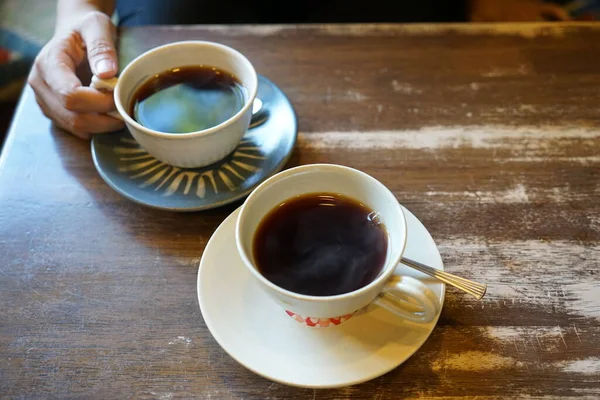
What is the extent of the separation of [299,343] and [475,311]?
0.85 feet

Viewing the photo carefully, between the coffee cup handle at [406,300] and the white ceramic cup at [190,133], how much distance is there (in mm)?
373

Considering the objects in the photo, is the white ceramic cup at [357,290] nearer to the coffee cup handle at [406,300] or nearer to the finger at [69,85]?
the coffee cup handle at [406,300]

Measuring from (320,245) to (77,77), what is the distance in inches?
23.5

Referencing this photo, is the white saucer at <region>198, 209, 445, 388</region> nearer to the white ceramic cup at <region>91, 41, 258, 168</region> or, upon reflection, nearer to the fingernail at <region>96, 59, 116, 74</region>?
the white ceramic cup at <region>91, 41, 258, 168</region>

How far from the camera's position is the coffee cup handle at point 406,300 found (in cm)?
65

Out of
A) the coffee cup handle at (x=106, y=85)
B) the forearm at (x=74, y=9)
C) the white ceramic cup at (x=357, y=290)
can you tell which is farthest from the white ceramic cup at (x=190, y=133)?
the forearm at (x=74, y=9)

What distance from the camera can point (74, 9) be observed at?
1200 millimetres

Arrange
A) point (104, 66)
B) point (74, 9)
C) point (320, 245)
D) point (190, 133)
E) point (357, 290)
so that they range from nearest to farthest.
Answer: point (357, 290) < point (320, 245) < point (190, 133) < point (104, 66) < point (74, 9)

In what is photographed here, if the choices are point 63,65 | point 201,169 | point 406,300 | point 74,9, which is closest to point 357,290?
point 406,300

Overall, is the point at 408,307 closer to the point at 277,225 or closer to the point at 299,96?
the point at 277,225

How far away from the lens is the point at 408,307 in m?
0.68

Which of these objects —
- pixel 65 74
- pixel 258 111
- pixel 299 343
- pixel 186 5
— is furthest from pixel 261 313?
pixel 186 5

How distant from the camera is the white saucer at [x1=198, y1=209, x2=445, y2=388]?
2.16ft

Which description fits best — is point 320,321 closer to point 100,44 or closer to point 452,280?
point 452,280
